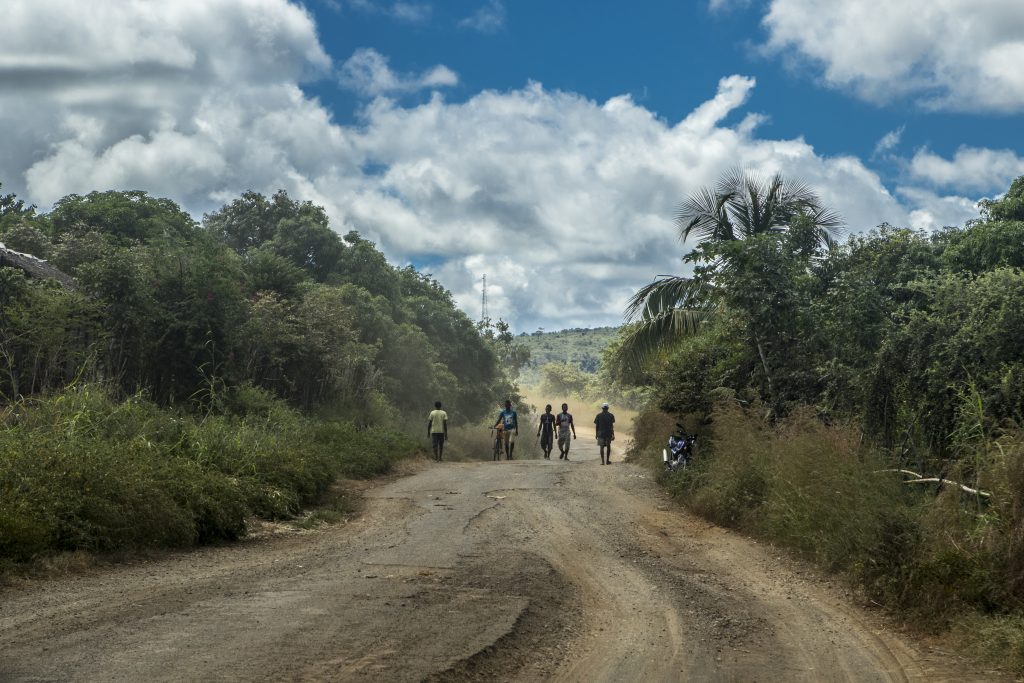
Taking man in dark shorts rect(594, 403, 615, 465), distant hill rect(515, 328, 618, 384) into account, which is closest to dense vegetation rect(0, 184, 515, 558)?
man in dark shorts rect(594, 403, 615, 465)

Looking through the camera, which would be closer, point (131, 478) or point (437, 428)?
point (131, 478)

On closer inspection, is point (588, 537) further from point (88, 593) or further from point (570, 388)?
point (570, 388)

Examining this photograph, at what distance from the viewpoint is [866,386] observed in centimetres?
1433

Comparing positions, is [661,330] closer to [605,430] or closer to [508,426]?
[605,430]

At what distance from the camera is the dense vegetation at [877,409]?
9.23 meters

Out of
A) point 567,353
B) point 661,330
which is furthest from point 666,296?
point 567,353

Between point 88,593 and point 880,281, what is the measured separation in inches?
605

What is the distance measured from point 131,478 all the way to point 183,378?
14.4 m

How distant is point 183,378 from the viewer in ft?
83.4

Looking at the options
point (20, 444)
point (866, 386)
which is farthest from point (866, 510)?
point (20, 444)

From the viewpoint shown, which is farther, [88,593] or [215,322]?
[215,322]

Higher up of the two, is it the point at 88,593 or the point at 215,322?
the point at 215,322

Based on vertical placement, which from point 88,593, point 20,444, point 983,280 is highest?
point 983,280

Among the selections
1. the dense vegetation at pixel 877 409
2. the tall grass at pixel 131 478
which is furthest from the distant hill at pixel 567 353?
the tall grass at pixel 131 478
